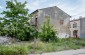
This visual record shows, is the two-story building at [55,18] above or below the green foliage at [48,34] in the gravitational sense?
above

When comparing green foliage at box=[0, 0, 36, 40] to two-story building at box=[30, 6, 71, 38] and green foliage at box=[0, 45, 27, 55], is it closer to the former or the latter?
two-story building at box=[30, 6, 71, 38]

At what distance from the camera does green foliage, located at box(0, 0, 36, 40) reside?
31059 mm

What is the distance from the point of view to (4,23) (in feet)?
107

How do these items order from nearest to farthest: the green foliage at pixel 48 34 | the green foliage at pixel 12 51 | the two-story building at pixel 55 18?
the green foliage at pixel 12 51, the green foliage at pixel 48 34, the two-story building at pixel 55 18

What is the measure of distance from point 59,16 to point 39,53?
79.3 feet

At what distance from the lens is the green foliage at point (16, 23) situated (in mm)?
31059

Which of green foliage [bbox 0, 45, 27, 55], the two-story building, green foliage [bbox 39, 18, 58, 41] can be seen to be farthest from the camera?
the two-story building

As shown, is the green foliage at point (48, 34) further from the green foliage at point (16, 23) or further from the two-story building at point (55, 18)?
the two-story building at point (55, 18)

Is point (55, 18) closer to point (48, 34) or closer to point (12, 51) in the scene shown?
point (48, 34)

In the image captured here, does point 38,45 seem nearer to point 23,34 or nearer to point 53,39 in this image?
point 53,39

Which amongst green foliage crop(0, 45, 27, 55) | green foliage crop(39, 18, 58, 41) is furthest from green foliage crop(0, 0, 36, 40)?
green foliage crop(0, 45, 27, 55)

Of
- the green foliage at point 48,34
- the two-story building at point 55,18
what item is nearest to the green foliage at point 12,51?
the green foliage at point 48,34

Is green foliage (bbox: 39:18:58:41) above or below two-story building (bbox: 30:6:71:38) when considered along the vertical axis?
below

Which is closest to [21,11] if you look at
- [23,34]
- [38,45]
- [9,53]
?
[23,34]
